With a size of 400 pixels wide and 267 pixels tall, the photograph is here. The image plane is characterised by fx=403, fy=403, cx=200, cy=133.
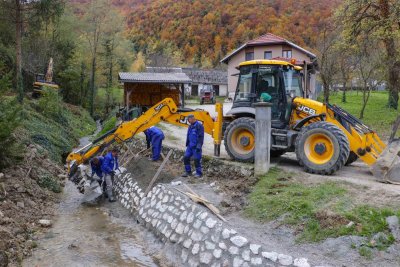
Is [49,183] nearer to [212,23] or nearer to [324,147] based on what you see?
[324,147]

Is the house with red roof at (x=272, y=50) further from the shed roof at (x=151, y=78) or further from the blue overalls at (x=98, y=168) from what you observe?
the blue overalls at (x=98, y=168)

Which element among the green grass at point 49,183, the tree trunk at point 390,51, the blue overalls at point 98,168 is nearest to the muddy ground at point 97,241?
the blue overalls at point 98,168

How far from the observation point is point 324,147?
31.4ft

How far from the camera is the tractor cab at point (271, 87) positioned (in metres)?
10.9

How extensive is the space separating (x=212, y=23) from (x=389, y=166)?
9670 cm

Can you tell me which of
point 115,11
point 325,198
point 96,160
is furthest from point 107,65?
point 325,198

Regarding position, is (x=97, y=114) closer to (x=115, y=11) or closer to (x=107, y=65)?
(x=107, y=65)

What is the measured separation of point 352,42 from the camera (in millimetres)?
20875

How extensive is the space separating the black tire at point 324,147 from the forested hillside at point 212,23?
3046 inches

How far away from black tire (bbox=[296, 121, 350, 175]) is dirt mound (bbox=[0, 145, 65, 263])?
6544 mm

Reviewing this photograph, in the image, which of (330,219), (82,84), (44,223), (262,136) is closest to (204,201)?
(262,136)

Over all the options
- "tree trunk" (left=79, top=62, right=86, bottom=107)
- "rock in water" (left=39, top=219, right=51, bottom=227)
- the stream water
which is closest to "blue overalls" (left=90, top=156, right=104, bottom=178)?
the stream water

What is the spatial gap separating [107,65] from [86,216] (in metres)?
33.2

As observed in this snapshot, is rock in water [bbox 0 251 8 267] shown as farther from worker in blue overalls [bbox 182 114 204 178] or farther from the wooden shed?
the wooden shed
